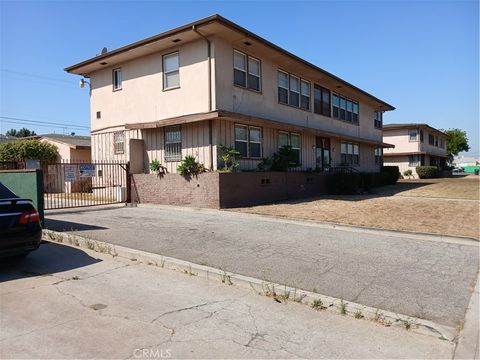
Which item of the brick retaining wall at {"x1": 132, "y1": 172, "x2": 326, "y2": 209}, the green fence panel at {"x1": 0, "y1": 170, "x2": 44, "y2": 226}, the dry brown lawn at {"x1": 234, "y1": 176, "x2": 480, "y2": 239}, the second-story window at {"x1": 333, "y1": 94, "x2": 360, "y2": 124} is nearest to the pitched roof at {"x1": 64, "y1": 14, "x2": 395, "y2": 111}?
the second-story window at {"x1": 333, "y1": 94, "x2": 360, "y2": 124}

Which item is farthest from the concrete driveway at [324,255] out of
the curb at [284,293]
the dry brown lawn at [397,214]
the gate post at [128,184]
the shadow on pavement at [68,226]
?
the gate post at [128,184]

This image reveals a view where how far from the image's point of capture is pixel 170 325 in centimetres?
433

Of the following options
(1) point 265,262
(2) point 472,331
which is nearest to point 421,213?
(1) point 265,262

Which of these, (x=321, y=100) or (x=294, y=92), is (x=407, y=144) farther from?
(x=294, y=92)

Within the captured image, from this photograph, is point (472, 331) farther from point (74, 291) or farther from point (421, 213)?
point (421, 213)

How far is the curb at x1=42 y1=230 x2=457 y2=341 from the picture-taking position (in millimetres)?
4398

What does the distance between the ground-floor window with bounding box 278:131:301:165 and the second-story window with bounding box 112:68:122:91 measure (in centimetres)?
832

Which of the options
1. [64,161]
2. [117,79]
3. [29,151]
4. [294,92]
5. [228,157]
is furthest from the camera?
[64,161]

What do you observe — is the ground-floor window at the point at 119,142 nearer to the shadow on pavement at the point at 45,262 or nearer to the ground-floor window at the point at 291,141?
the ground-floor window at the point at 291,141

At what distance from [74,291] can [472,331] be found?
5.09 m

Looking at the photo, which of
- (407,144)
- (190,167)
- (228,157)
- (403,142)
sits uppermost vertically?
(403,142)

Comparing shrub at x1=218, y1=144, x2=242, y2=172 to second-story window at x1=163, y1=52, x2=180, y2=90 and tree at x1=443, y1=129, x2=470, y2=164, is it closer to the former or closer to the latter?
second-story window at x1=163, y1=52, x2=180, y2=90

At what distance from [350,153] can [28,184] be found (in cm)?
2244

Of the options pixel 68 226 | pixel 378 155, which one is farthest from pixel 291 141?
pixel 378 155
